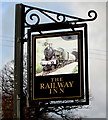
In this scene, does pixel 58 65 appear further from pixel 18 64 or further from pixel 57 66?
pixel 18 64

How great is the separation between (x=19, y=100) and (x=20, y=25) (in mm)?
1274

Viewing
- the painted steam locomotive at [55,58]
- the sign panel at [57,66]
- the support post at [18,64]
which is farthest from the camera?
the painted steam locomotive at [55,58]

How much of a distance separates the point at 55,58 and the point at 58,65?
14 centimetres

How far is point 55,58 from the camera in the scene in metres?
6.45

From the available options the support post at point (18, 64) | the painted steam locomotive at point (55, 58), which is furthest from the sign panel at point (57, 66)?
the support post at point (18, 64)

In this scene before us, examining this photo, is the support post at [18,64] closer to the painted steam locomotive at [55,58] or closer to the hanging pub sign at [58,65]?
the hanging pub sign at [58,65]

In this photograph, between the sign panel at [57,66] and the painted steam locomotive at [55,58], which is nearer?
the sign panel at [57,66]

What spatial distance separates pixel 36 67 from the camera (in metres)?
6.46

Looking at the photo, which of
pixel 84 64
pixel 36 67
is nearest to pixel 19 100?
pixel 36 67

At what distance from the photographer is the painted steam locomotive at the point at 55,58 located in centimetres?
641

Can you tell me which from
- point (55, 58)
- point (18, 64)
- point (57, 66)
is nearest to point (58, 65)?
point (57, 66)

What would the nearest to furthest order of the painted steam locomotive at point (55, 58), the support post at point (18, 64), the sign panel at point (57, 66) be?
the support post at point (18, 64) < the sign panel at point (57, 66) < the painted steam locomotive at point (55, 58)

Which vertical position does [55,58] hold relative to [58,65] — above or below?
above

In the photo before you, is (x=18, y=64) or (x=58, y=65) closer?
(x=18, y=64)
